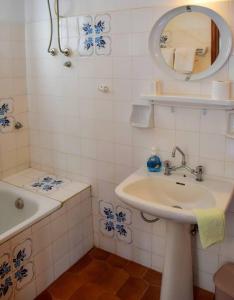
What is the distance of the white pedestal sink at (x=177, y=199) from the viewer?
172 cm

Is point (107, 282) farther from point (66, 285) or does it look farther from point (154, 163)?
point (154, 163)

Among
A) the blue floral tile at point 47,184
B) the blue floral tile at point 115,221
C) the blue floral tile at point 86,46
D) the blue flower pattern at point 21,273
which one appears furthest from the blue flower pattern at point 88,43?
the blue flower pattern at point 21,273

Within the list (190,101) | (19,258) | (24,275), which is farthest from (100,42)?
(24,275)

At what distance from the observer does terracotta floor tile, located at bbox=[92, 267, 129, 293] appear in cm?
208

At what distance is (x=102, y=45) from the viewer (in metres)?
2.04

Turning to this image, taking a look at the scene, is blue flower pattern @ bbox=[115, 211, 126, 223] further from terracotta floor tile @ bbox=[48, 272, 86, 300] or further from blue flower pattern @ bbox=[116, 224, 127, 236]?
terracotta floor tile @ bbox=[48, 272, 86, 300]

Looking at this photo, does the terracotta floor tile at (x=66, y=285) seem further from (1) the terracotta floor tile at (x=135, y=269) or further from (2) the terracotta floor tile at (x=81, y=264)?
(1) the terracotta floor tile at (x=135, y=269)

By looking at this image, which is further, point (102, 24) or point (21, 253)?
point (102, 24)

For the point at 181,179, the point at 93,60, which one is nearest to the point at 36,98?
the point at 93,60

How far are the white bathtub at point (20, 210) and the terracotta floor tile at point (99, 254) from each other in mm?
583

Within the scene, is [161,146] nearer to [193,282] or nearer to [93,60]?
[93,60]

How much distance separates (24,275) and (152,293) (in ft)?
2.71

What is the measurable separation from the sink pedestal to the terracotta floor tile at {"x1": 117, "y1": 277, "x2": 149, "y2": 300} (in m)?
0.21

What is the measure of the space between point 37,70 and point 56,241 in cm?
130
